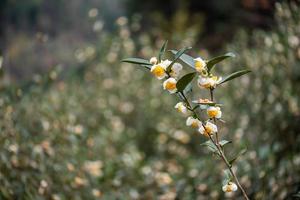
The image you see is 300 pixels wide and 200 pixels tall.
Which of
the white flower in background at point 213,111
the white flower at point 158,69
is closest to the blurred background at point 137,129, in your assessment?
the white flower in background at point 213,111

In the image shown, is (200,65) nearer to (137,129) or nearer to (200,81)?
(200,81)

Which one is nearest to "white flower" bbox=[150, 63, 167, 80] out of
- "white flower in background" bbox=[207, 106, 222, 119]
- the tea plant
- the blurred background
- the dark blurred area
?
the tea plant

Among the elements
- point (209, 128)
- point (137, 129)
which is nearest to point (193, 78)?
point (209, 128)

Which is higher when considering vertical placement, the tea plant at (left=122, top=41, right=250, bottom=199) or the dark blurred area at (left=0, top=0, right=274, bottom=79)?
the dark blurred area at (left=0, top=0, right=274, bottom=79)

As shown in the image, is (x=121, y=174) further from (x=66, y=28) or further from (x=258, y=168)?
(x=66, y=28)

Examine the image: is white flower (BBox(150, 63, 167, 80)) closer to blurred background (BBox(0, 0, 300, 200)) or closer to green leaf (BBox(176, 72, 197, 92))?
green leaf (BBox(176, 72, 197, 92))
